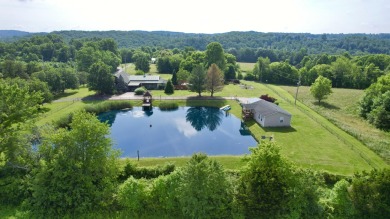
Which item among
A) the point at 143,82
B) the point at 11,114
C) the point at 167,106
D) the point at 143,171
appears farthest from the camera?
the point at 143,82

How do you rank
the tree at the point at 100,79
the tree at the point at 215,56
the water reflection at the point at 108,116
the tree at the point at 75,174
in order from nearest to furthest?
the tree at the point at 75,174 < the water reflection at the point at 108,116 < the tree at the point at 100,79 < the tree at the point at 215,56

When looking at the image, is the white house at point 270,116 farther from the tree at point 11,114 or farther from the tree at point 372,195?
the tree at point 11,114

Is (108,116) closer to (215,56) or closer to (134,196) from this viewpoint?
(134,196)

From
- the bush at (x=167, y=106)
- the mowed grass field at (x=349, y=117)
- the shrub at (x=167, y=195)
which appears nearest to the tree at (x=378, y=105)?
the mowed grass field at (x=349, y=117)

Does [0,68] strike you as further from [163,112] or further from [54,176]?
[54,176]

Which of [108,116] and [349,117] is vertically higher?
[349,117]

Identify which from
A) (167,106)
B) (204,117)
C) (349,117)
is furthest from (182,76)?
(349,117)

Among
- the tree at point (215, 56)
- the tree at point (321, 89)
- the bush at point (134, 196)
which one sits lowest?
the bush at point (134, 196)
